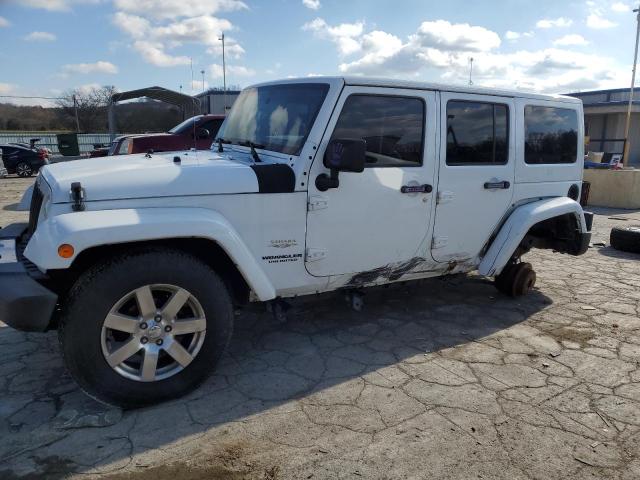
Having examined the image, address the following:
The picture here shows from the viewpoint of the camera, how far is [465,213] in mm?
4234

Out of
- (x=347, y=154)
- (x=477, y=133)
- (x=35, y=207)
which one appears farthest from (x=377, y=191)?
(x=35, y=207)

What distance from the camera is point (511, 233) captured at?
4.43m

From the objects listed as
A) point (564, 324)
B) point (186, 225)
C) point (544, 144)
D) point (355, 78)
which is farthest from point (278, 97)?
point (564, 324)

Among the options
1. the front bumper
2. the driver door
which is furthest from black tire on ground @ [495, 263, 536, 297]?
the front bumper

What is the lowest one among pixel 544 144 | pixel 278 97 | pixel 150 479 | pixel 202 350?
pixel 150 479

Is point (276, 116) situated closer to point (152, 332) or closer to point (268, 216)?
point (268, 216)

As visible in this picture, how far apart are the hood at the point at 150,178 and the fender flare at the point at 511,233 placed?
2319mm

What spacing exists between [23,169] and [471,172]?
1938 cm

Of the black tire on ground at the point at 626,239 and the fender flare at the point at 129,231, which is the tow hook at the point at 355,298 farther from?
the black tire on ground at the point at 626,239

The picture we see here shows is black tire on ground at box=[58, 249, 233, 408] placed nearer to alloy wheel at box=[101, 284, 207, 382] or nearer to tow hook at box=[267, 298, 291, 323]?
alloy wheel at box=[101, 284, 207, 382]

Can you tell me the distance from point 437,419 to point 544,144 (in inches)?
116

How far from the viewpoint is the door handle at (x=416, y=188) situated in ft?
12.5

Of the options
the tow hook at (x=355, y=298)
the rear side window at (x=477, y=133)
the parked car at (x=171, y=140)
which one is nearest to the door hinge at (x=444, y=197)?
the rear side window at (x=477, y=133)

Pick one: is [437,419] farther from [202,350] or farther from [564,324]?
[564,324]
